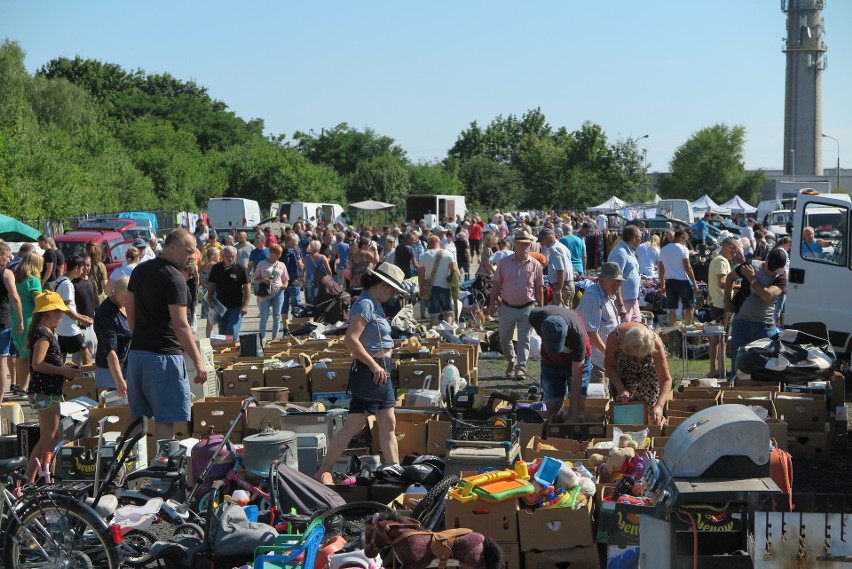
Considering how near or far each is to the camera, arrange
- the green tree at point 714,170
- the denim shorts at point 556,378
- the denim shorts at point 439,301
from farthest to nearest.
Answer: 1. the green tree at point 714,170
2. the denim shorts at point 439,301
3. the denim shorts at point 556,378

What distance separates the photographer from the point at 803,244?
1149cm

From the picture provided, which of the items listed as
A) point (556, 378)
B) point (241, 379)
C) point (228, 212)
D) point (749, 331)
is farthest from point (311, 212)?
point (556, 378)

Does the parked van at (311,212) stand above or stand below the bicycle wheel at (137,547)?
above

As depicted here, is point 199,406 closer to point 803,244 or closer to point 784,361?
point 784,361

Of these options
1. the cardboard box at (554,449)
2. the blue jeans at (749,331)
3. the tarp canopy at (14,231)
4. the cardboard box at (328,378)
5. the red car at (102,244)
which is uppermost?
the tarp canopy at (14,231)

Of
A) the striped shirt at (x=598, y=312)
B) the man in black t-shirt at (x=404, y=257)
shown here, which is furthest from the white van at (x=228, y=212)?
the striped shirt at (x=598, y=312)

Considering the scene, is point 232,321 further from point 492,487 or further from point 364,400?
point 492,487

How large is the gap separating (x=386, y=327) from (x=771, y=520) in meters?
3.80

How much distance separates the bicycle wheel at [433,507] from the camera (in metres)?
5.84

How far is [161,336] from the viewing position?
6.89 meters

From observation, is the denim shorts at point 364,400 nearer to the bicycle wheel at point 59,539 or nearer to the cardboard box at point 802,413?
the bicycle wheel at point 59,539

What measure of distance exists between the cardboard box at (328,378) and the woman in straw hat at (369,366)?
260 cm

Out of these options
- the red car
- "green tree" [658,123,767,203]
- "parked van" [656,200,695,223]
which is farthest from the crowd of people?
"green tree" [658,123,767,203]

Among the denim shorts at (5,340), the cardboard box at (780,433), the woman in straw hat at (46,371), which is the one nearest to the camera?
the cardboard box at (780,433)
